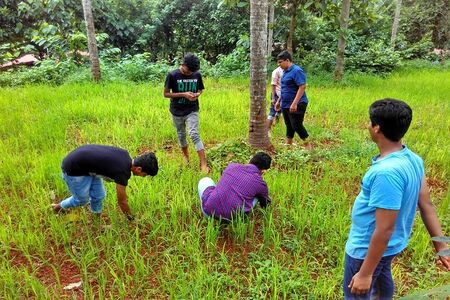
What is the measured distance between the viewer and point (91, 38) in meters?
9.02

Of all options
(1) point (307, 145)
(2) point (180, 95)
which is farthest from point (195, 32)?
(2) point (180, 95)

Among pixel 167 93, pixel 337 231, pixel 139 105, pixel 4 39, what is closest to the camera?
pixel 337 231

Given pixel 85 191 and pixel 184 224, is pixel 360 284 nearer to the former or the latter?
pixel 184 224

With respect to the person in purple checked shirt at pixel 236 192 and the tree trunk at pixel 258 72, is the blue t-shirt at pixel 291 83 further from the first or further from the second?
the person in purple checked shirt at pixel 236 192

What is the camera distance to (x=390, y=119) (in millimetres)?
1673

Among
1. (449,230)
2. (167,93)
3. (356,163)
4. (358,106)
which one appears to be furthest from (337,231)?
(358,106)

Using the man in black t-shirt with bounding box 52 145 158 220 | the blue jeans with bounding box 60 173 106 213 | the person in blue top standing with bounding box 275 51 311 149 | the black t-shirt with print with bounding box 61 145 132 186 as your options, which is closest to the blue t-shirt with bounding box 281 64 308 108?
the person in blue top standing with bounding box 275 51 311 149

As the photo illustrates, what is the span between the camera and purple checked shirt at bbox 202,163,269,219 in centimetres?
324

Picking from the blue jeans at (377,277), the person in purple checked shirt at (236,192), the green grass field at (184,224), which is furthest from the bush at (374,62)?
the blue jeans at (377,277)

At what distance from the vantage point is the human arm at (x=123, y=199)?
3053mm

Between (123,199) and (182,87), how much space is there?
1914 mm

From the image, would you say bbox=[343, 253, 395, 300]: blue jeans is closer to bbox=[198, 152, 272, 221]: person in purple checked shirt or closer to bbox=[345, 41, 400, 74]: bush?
bbox=[198, 152, 272, 221]: person in purple checked shirt

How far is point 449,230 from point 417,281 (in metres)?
0.95

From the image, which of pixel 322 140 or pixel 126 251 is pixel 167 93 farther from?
pixel 322 140
